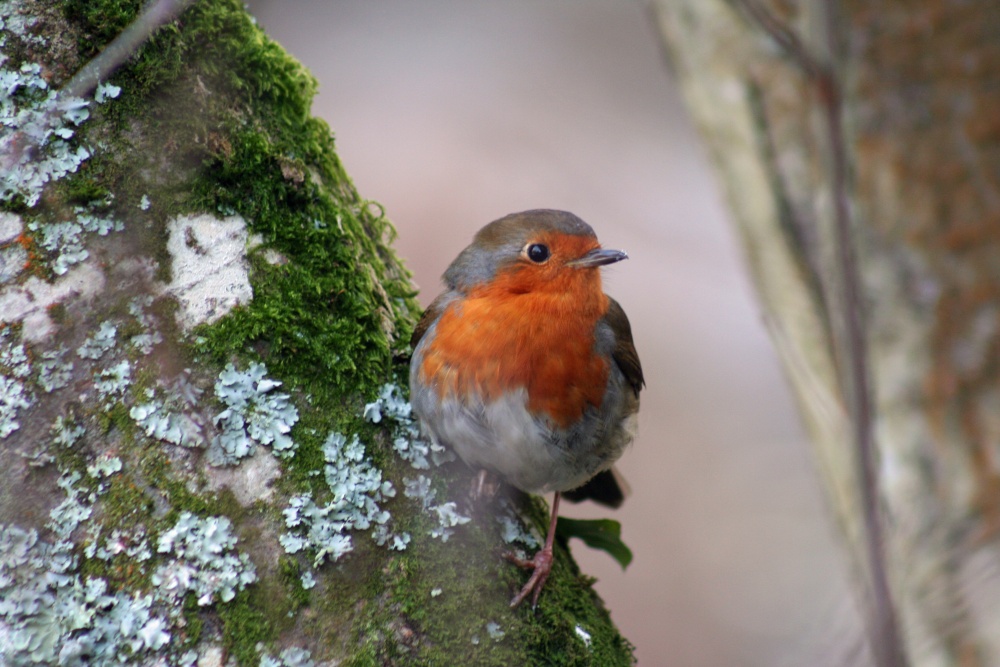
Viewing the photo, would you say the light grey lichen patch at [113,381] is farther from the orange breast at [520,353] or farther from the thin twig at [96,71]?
the orange breast at [520,353]

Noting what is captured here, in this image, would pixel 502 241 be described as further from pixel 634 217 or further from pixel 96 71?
pixel 634 217

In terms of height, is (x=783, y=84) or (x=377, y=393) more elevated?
(x=783, y=84)

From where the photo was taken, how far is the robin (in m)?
2.51

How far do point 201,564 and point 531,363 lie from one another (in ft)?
3.93

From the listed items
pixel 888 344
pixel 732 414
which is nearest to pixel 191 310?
pixel 888 344

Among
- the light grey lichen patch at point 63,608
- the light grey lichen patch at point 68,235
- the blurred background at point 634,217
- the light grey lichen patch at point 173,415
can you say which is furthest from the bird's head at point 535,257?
the blurred background at point 634,217

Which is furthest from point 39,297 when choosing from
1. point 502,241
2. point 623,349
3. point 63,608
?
point 623,349

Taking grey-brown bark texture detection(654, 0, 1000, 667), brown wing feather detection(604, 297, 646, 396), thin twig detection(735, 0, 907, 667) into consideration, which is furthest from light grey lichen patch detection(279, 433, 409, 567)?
grey-brown bark texture detection(654, 0, 1000, 667)

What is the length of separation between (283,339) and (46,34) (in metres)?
0.94

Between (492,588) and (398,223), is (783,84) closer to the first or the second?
(492,588)

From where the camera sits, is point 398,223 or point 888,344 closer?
point 888,344

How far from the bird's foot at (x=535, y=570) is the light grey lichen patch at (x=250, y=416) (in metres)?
0.70

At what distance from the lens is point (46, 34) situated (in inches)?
80.0

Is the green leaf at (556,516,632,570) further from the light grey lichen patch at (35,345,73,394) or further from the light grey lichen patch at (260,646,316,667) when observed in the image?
the light grey lichen patch at (35,345,73,394)
